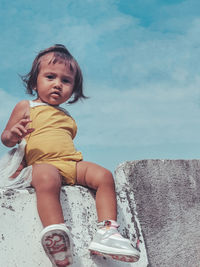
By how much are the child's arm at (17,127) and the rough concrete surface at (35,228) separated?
0.30m

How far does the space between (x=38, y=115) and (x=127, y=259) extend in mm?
960

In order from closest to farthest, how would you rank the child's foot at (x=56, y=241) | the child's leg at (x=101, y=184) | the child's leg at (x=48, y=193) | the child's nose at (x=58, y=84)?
the child's foot at (x=56, y=241), the child's leg at (x=48, y=193), the child's leg at (x=101, y=184), the child's nose at (x=58, y=84)

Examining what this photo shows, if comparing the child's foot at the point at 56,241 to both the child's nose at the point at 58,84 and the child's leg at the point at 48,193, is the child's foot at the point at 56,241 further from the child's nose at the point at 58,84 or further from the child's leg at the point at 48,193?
the child's nose at the point at 58,84

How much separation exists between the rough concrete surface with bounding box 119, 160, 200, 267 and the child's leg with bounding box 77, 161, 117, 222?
1.10ft

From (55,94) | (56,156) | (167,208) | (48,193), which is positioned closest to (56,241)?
(48,193)

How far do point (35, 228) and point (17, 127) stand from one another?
1.69 ft

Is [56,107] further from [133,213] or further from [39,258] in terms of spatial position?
[39,258]

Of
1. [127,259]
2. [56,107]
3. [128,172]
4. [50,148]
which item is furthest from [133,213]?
[56,107]

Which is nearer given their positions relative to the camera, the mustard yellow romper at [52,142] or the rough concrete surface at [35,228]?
the rough concrete surface at [35,228]

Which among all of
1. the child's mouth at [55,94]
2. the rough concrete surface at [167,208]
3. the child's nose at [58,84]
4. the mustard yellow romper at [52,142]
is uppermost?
the child's nose at [58,84]

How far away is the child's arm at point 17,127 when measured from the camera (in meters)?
1.85

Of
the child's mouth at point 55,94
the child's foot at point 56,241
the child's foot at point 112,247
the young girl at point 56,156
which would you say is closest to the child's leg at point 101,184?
the young girl at point 56,156

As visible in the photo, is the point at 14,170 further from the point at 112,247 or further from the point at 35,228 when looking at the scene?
the point at 112,247

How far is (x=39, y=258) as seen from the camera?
165 cm
